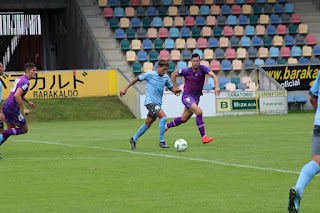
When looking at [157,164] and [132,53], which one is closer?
[157,164]

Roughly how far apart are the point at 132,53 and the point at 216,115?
779cm

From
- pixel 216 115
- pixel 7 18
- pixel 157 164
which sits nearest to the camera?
pixel 157 164

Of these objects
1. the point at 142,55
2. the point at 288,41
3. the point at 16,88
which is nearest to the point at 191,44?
the point at 142,55

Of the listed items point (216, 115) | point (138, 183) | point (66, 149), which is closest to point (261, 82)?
point (216, 115)

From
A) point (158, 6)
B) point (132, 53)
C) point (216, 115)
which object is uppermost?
point (158, 6)

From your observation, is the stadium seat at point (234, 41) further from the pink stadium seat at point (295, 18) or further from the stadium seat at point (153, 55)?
the stadium seat at point (153, 55)

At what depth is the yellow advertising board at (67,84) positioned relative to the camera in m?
29.4

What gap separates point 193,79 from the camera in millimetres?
14938

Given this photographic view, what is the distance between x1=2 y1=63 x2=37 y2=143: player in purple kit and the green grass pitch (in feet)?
1.85

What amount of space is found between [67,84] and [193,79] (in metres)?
15.9

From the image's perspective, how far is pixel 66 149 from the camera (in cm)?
1396

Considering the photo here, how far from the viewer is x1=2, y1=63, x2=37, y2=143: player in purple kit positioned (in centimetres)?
1251

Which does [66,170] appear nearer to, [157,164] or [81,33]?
[157,164]

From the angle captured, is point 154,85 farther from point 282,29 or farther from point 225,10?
point 282,29
